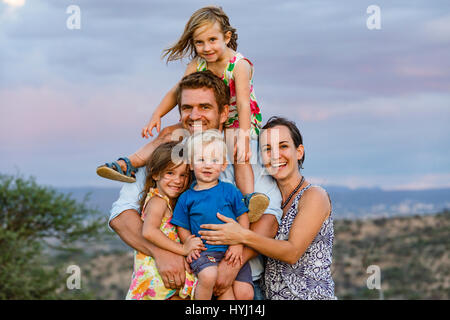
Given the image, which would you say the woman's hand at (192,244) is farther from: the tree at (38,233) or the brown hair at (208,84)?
the tree at (38,233)

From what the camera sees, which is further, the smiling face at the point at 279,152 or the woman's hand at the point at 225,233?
the smiling face at the point at 279,152

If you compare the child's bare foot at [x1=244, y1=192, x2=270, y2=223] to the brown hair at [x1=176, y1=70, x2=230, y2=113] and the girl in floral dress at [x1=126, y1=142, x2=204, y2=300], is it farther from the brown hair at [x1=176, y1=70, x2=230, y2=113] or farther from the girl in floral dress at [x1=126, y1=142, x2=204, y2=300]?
the brown hair at [x1=176, y1=70, x2=230, y2=113]

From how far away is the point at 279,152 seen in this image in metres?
4.60

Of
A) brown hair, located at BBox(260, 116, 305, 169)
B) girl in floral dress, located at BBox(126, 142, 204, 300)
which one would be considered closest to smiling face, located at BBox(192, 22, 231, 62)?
brown hair, located at BBox(260, 116, 305, 169)

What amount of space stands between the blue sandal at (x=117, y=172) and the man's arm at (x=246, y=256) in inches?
45.1

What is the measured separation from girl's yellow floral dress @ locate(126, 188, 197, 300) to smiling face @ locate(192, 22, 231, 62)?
148 cm

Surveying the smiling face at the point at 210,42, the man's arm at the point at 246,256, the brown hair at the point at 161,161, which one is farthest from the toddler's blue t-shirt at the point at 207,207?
the smiling face at the point at 210,42

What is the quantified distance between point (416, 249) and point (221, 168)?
1164 inches

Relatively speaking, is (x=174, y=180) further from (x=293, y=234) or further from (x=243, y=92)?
(x=243, y=92)

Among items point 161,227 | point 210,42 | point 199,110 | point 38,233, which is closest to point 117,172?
point 161,227

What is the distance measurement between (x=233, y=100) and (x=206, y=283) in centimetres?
184

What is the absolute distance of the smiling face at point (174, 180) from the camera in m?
4.39

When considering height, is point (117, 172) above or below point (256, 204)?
above
